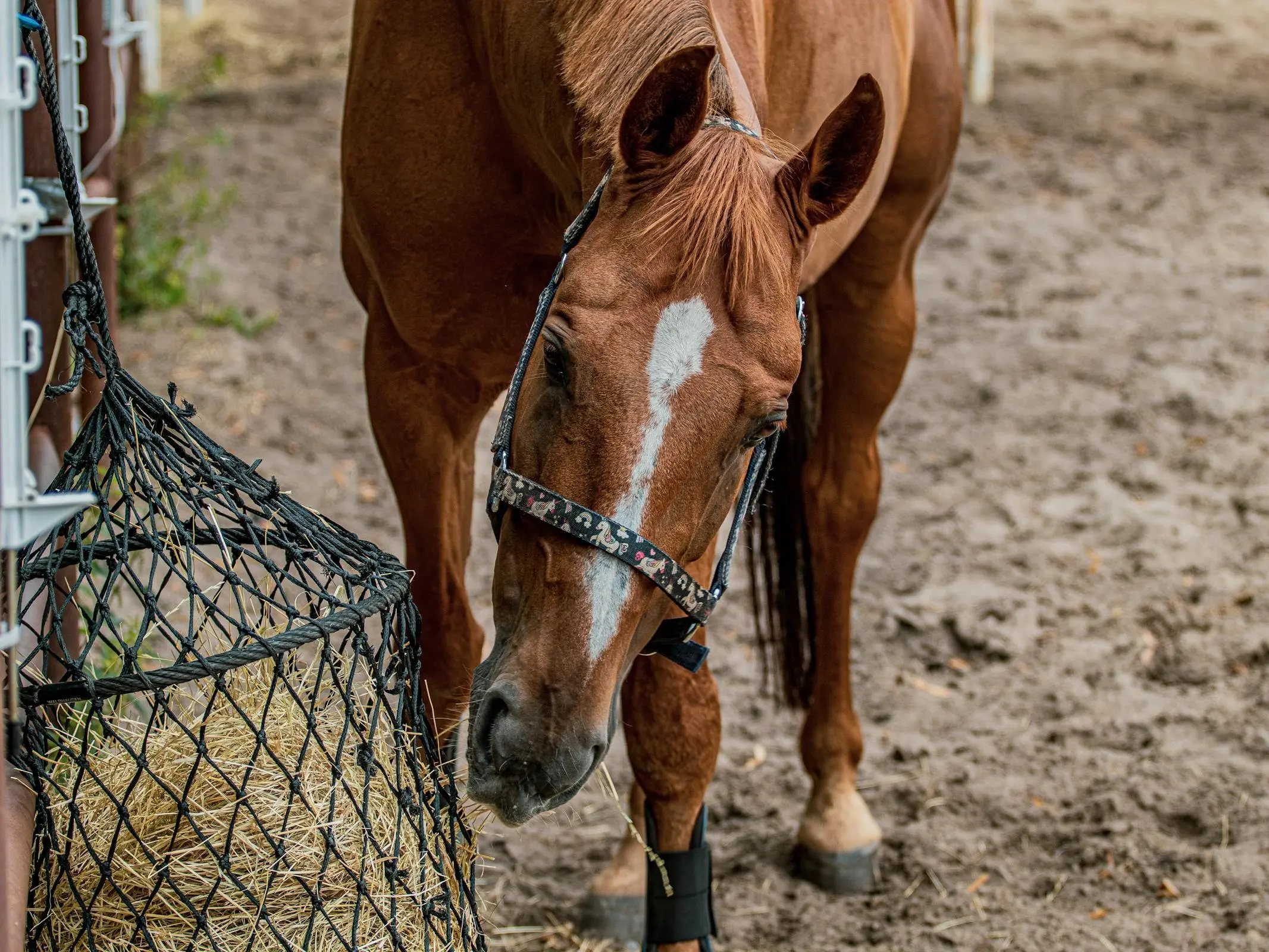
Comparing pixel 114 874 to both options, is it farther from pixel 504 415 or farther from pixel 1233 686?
pixel 1233 686

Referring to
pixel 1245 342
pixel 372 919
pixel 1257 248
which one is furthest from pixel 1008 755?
pixel 1257 248

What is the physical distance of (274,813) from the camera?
1.80 m

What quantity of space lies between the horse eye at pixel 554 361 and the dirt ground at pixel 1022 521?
149cm

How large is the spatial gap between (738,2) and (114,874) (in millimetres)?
1569

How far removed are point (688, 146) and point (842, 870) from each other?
6.04 ft

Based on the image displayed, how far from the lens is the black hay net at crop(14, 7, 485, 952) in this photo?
1615mm

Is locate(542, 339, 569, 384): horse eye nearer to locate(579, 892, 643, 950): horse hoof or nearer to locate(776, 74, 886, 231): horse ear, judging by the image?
locate(776, 74, 886, 231): horse ear

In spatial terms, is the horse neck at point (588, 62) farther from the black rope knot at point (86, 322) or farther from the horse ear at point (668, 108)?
the black rope knot at point (86, 322)

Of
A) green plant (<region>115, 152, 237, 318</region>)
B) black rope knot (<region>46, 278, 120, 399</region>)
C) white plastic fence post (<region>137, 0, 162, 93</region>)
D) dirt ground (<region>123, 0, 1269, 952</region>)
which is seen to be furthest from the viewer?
green plant (<region>115, 152, 237, 318</region>)

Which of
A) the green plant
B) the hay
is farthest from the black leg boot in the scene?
the green plant

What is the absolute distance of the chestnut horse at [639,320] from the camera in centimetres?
159

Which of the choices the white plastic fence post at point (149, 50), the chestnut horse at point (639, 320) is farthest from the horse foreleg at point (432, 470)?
the white plastic fence post at point (149, 50)

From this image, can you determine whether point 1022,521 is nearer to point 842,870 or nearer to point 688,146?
point 842,870

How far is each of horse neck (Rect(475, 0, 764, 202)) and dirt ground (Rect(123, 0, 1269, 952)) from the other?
1505 millimetres
